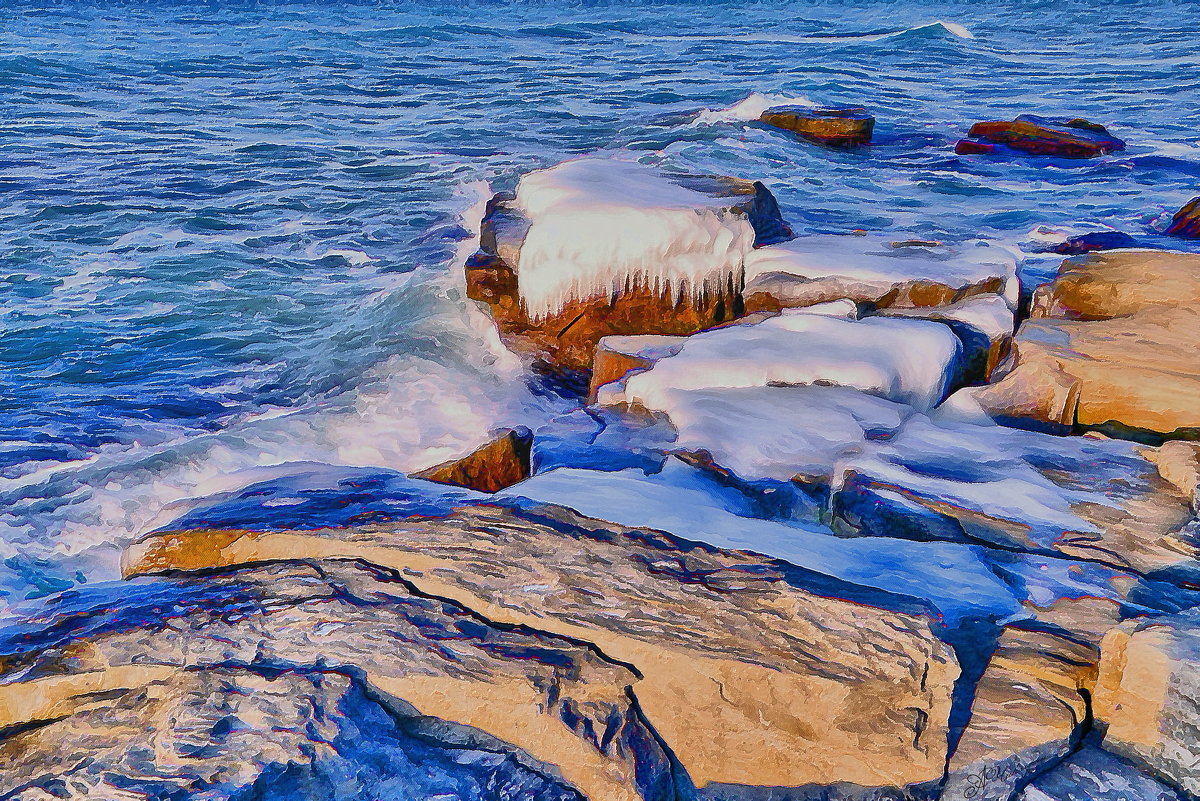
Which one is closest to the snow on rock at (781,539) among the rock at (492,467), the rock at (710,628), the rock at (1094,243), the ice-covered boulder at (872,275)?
the rock at (710,628)

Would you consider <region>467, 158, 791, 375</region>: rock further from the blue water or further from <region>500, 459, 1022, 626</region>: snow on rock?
<region>500, 459, 1022, 626</region>: snow on rock

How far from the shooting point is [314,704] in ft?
7.48

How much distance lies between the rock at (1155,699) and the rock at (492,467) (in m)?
2.44

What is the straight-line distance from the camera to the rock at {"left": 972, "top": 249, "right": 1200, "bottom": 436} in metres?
4.13

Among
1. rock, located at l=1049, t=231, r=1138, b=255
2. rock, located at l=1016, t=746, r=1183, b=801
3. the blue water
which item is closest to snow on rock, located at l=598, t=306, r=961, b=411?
the blue water

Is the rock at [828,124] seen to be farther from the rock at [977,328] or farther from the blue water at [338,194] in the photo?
the rock at [977,328]

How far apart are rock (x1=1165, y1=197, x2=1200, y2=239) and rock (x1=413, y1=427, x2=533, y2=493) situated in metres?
7.05

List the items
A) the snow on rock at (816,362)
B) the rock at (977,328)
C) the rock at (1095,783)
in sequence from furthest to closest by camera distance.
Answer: the rock at (977,328)
the snow on rock at (816,362)
the rock at (1095,783)

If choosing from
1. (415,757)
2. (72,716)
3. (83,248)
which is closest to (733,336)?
(415,757)

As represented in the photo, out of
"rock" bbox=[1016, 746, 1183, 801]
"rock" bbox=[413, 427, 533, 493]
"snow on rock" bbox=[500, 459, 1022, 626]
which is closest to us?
"rock" bbox=[1016, 746, 1183, 801]

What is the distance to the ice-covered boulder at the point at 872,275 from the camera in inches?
210

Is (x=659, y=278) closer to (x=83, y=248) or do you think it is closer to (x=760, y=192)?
(x=760, y=192)

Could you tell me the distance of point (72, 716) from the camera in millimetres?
2338

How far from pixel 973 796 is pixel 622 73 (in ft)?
61.2
